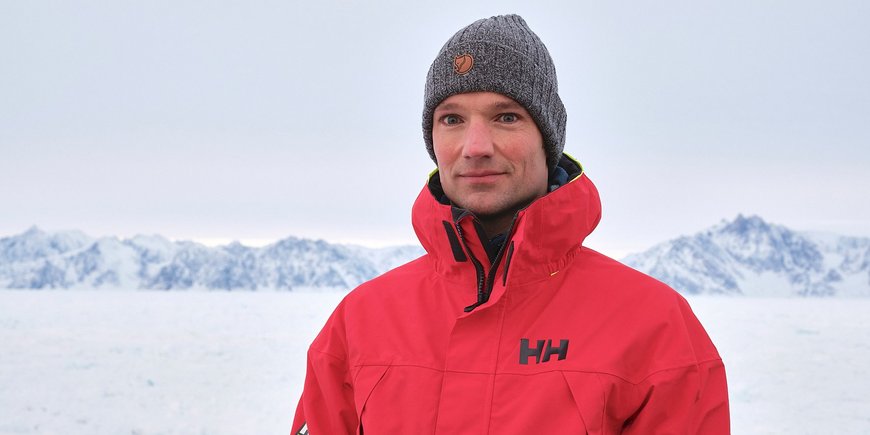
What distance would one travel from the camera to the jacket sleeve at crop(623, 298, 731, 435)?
5.15 feet

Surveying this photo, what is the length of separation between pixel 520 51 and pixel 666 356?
0.86m

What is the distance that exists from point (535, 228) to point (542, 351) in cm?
28

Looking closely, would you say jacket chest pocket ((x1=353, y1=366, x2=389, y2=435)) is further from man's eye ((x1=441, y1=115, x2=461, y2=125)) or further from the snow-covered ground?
the snow-covered ground

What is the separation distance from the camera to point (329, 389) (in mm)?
1941

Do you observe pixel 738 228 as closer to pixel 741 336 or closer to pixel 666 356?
pixel 741 336

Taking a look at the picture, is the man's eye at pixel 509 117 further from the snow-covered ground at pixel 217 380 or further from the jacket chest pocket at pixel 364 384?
the snow-covered ground at pixel 217 380

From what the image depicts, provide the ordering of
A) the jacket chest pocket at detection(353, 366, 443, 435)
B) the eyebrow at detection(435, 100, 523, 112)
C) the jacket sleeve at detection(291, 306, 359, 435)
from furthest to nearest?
the jacket sleeve at detection(291, 306, 359, 435)
the eyebrow at detection(435, 100, 523, 112)
the jacket chest pocket at detection(353, 366, 443, 435)

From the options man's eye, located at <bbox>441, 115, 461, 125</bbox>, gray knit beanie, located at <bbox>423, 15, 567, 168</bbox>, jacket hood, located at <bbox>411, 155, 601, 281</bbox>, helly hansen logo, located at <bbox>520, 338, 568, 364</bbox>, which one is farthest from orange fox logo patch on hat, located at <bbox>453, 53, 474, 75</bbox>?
helly hansen logo, located at <bbox>520, 338, 568, 364</bbox>

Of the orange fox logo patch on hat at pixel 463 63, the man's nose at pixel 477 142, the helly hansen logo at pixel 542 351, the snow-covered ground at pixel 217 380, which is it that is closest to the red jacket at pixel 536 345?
the helly hansen logo at pixel 542 351

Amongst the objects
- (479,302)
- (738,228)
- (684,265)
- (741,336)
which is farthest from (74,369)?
(738,228)

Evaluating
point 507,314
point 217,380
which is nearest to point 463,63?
point 507,314

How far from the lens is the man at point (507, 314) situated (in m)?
1.60

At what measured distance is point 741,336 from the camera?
17641mm

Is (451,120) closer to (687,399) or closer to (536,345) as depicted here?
(536,345)
